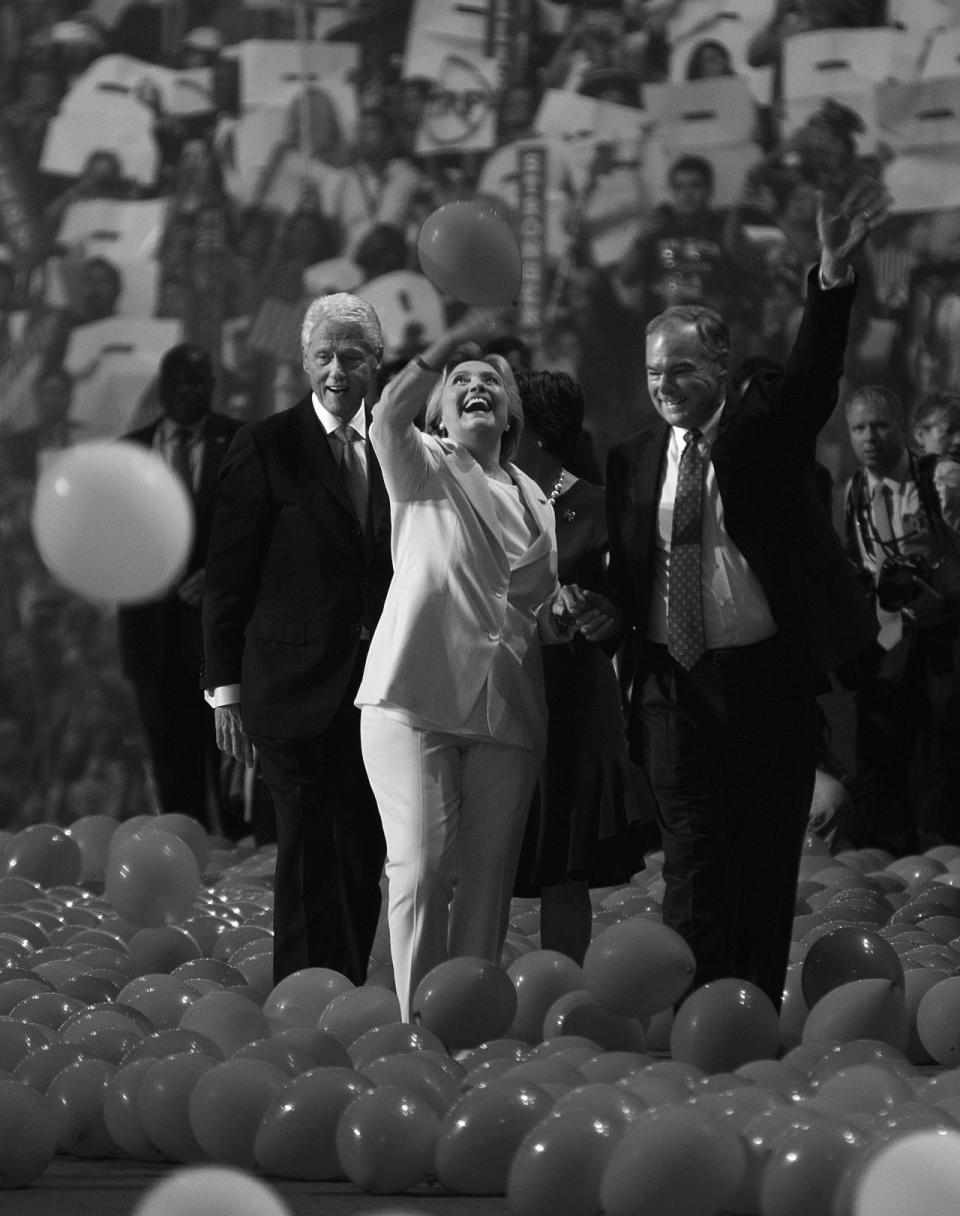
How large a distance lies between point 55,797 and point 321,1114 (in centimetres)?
616

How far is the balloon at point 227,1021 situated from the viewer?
4.20 meters

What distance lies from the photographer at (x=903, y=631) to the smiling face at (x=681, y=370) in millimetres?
2620

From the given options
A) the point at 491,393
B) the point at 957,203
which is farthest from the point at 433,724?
the point at 957,203

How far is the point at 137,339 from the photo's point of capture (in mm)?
9664

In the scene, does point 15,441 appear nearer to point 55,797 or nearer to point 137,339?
point 137,339

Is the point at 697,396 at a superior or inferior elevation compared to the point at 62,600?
superior

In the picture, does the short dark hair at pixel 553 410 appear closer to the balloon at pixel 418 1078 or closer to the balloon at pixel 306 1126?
the balloon at pixel 418 1078

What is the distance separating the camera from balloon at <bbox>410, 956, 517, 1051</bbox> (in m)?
4.16

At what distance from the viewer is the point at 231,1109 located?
141 inches

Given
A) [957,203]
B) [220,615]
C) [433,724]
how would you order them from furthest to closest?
[957,203] → [220,615] → [433,724]

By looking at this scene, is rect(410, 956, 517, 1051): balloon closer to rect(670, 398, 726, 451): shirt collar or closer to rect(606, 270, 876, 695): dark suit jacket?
rect(606, 270, 876, 695): dark suit jacket

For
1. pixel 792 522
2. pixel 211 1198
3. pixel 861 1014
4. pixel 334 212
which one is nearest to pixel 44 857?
pixel 792 522

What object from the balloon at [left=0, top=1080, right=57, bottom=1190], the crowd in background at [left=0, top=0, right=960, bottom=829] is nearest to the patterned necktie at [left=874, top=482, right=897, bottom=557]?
the crowd in background at [left=0, top=0, right=960, bottom=829]

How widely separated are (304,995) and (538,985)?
0.45 metres
